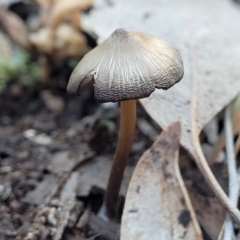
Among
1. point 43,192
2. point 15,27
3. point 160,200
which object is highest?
point 15,27

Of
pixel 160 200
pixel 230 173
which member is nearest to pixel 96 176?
pixel 160 200

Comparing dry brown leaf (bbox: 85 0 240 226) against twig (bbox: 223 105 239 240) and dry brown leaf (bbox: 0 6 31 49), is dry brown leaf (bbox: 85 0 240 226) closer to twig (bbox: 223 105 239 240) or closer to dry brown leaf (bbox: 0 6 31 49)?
twig (bbox: 223 105 239 240)

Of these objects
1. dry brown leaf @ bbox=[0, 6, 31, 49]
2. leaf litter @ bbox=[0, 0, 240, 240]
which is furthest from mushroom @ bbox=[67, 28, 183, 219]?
dry brown leaf @ bbox=[0, 6, 31, 49]

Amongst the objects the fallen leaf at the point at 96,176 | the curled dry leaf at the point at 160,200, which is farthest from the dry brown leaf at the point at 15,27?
the curled dry leaf at the point at 160,200

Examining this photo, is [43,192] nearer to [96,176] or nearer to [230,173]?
[96,176]

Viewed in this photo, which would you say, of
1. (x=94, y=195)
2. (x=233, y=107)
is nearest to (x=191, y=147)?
(x=233, y=107)

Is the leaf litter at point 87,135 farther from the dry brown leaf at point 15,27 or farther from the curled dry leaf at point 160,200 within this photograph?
the dry brown leaf at point 15,27

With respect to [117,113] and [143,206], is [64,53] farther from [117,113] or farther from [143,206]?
[143,206]
